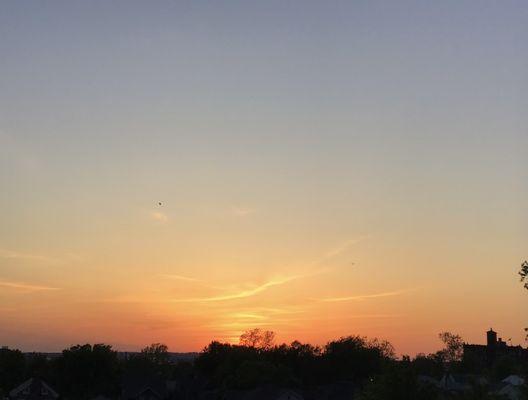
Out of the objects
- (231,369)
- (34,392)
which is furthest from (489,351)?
(34,392)

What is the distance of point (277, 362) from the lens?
12988cm

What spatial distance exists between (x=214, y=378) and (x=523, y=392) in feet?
308

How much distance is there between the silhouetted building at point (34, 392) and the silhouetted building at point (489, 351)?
307 ft

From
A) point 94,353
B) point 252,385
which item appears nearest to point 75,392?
point 94,353

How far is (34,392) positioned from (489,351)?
4201 inches

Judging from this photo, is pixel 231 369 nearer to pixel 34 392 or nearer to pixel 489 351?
pixel 34 392

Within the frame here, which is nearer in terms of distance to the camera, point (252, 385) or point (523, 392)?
point (523, 392)

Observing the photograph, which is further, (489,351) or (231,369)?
(489,351)

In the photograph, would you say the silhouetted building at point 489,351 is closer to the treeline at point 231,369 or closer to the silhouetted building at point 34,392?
the treeline at point 231,369

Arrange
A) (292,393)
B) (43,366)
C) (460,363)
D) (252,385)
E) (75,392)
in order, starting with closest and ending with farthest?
(292,393) → (252,385) → (75,392) → (43,366) → (460,363)

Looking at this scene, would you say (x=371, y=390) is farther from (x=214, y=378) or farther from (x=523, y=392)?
(x=214, y=378)

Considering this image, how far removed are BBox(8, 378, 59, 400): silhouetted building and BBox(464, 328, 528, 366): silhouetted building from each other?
93540 mm

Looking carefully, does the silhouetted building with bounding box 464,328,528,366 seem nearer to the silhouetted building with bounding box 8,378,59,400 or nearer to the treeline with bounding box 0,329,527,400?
the treeline with bounding box 0,329,527,400

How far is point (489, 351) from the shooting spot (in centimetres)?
16900
